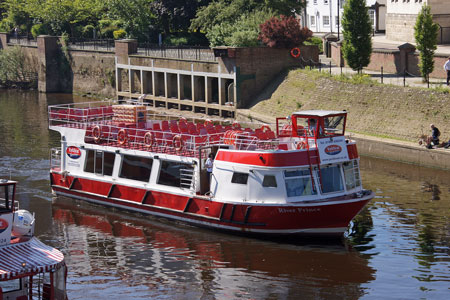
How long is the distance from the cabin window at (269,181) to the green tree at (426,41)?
68.8 ft

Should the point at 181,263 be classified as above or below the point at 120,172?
below

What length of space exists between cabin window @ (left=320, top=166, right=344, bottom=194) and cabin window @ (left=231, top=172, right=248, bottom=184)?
261 cm

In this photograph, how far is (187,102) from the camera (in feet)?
191

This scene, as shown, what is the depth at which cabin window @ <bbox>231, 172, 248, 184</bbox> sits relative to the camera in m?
26.8

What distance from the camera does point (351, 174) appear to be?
2719 centimetres

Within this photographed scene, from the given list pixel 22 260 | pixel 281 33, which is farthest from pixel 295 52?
pixel 22 260

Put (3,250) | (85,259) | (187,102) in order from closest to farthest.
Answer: (3,250), (85,259), (187,102)

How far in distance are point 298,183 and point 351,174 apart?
7.24ft

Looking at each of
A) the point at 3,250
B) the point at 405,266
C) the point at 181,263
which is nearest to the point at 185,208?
the point at 181,263

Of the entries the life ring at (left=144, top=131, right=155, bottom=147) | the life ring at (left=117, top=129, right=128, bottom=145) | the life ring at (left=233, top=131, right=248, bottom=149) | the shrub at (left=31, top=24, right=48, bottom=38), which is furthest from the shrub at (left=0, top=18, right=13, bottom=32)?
the life ring at (left=233, top=131, right=248, bottom=149)

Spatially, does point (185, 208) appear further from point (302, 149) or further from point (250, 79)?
point (250, 79)

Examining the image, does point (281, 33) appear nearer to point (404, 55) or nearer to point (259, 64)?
point (259, 64)

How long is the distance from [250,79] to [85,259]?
30.2 meters

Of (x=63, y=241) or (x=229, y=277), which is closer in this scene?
(x=229, y=277)
